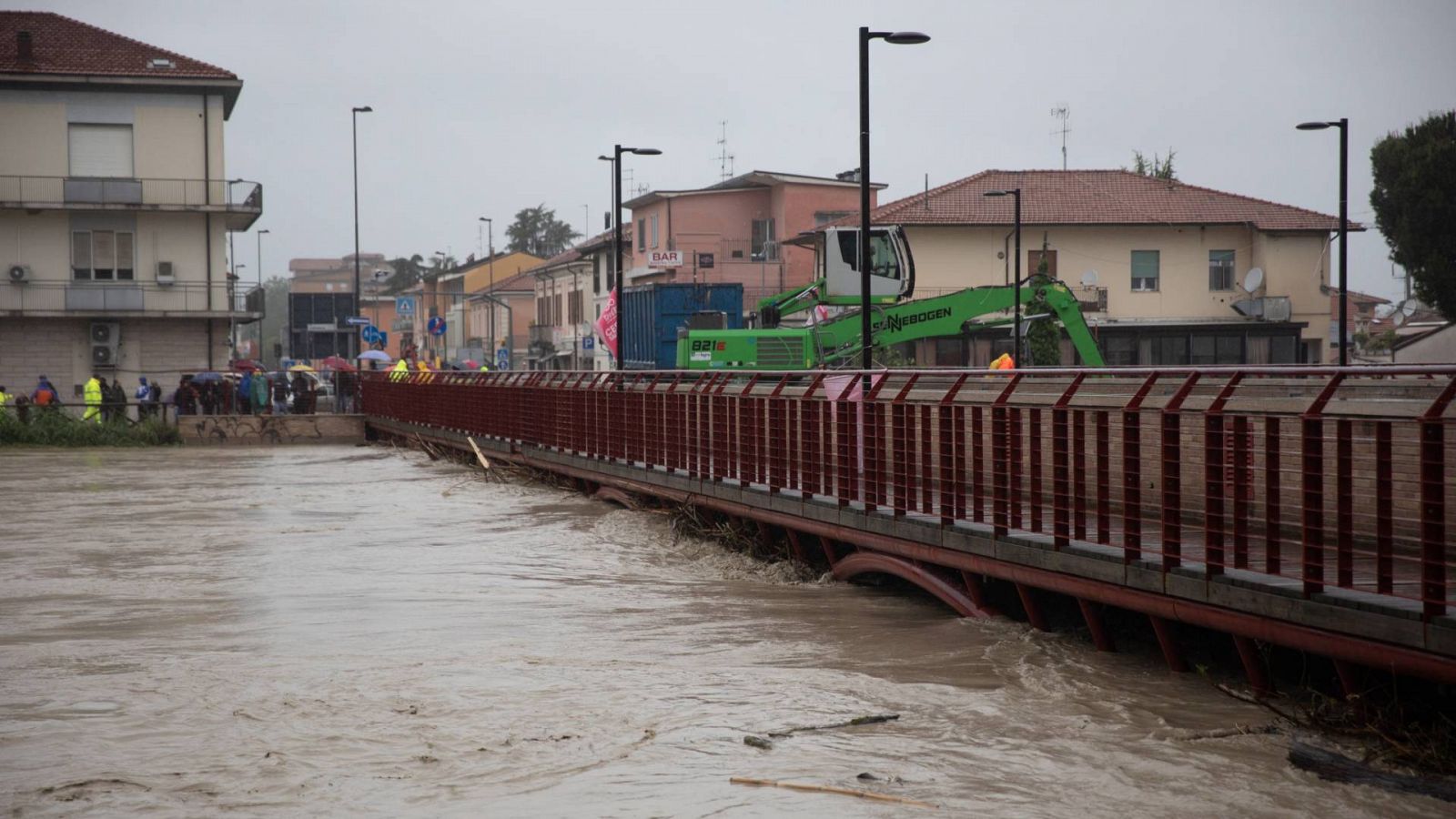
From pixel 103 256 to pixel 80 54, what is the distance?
664 cm

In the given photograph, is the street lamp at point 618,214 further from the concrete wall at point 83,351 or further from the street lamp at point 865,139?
the concrete wall at point 83,351

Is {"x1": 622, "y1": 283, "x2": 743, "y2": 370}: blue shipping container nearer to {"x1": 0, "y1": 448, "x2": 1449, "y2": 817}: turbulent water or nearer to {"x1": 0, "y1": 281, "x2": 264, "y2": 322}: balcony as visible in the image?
{"x1": 0, "y1": 281, "x2": 264, "y2": 322}: balcony

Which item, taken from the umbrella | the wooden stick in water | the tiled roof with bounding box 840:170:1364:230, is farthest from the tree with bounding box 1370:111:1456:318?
the wooden stick in water

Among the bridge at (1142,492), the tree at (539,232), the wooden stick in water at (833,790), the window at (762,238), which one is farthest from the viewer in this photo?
the tree at (539,232)

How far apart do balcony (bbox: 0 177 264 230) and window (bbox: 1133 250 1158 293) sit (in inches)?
1214

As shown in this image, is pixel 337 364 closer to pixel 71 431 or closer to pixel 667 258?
pixel 667 258

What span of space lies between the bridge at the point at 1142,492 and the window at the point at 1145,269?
139 feet

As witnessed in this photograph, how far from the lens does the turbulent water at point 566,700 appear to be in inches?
305

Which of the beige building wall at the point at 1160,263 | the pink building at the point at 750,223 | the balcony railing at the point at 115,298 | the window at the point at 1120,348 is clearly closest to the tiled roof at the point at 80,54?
the balcony railing at the point at 115,298

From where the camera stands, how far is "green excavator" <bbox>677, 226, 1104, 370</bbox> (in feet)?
97.0

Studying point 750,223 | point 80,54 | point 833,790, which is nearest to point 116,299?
point 80,54

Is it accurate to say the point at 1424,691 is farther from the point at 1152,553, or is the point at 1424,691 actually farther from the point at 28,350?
the point at 28,350

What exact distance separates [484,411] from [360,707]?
23178mm

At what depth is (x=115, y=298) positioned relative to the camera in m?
49.2
